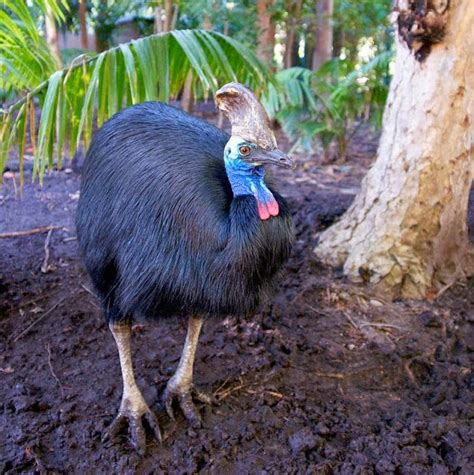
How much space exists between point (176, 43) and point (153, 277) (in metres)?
1.42

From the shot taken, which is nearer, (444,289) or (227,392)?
(227,392)

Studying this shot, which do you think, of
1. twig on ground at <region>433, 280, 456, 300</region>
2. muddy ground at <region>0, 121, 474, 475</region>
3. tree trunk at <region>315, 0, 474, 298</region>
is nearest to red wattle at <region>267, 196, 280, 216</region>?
muddy ground at <region>0, 121, 474, 475</region>

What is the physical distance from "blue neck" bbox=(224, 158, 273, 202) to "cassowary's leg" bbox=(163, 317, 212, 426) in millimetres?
705

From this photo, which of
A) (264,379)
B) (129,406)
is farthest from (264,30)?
(129,406)

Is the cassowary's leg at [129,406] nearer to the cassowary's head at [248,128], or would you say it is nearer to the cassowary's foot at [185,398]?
the cassowary's foot at [185,398]

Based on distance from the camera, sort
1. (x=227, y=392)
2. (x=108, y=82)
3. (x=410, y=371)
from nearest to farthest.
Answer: (x=227, y=392) < (x=108, y=82) < (x=410, y=371)

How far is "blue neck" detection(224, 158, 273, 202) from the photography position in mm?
1686

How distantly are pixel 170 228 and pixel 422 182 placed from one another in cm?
181

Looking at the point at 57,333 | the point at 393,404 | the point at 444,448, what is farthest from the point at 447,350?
the point at 57,333

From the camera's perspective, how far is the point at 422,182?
122 inches

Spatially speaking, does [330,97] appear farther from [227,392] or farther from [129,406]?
[129,406]

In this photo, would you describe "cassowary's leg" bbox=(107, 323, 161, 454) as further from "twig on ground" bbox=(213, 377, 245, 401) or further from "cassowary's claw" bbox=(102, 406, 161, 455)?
"twig on ground" bbox=(213, 377, 245, 401)

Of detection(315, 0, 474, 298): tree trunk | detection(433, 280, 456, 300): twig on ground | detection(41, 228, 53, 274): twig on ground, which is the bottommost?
detection(433, 280, 456, 300): twig on ground

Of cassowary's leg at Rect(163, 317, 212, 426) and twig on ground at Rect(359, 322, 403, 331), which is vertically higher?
cassowary's leg at Rect(163, 317, 212, 426)
